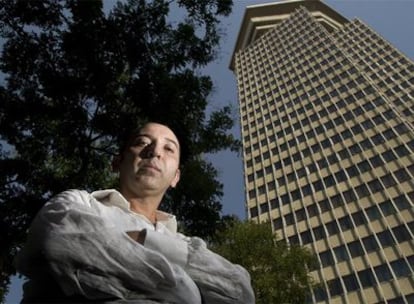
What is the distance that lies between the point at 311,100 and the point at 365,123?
10742 mm

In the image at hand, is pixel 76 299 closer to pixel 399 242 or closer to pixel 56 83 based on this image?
pixel 56 83

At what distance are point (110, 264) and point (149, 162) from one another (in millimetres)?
906

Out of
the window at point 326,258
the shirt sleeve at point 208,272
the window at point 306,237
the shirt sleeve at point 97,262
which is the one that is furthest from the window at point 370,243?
the shirt sleeve at point 97,262

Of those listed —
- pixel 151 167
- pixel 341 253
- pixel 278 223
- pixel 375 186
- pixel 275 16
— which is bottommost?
pixel 151 167

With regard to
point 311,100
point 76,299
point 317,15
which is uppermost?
point 317,15

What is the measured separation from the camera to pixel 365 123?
48.8m

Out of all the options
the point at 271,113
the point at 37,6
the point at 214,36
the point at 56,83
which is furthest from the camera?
the point at 271,113

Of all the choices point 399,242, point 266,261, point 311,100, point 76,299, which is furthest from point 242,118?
point 76,299

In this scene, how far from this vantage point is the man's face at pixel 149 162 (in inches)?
82.1

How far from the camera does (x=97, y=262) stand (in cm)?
128

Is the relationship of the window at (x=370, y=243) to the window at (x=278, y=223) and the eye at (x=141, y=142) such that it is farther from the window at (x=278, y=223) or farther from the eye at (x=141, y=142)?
the eye at (x=141, y=142)

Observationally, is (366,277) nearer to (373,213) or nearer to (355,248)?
(355,248)

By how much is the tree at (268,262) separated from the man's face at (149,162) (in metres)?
11.4

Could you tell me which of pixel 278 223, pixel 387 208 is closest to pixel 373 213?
pixel 387 208
